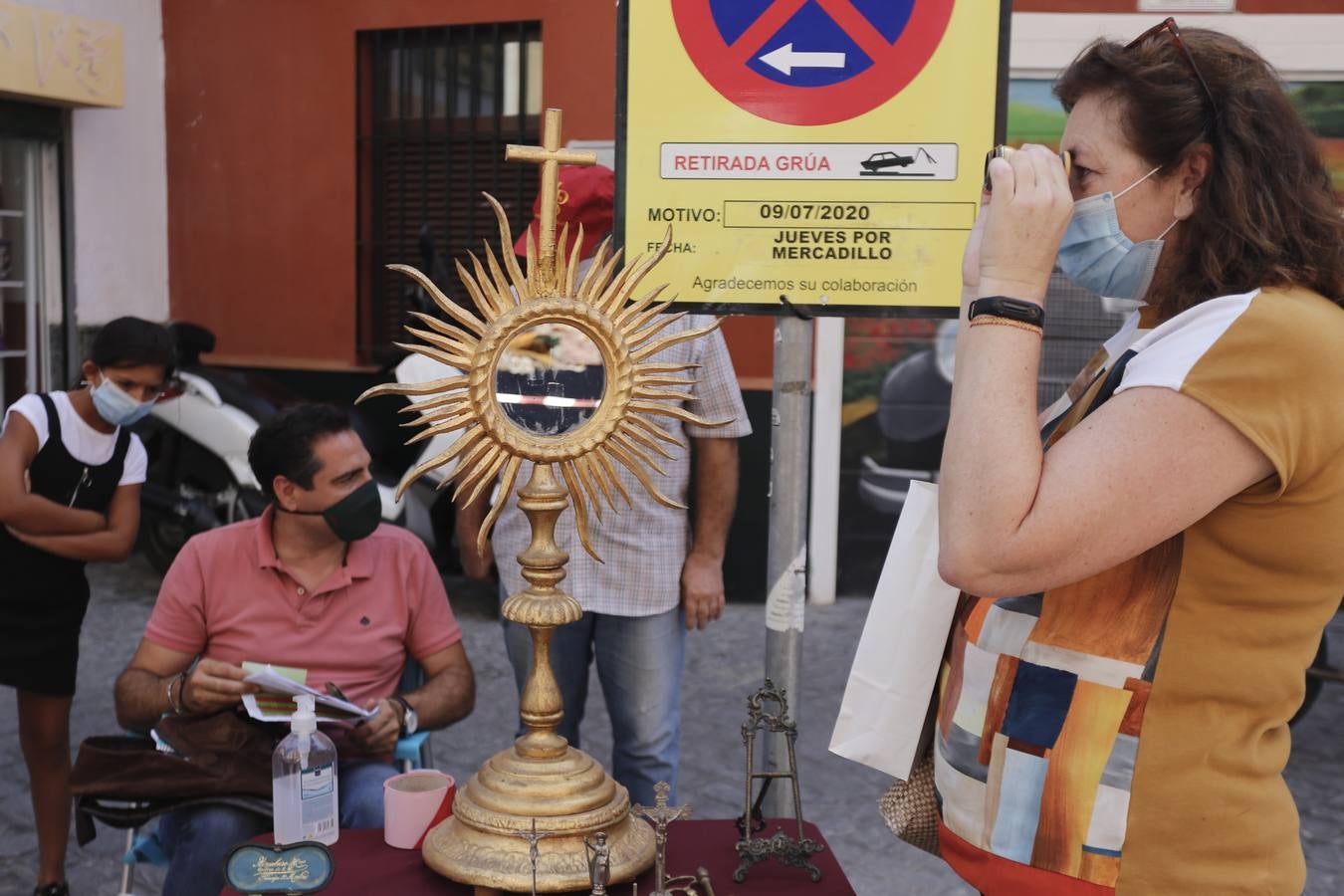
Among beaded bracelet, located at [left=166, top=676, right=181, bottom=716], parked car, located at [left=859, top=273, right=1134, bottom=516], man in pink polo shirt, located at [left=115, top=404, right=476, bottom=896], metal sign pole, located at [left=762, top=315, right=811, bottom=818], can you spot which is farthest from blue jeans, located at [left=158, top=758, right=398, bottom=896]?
parked car, located at [left=859, top=273, right=1134, bottom=516]

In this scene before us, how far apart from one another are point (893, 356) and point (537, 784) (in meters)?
5.20

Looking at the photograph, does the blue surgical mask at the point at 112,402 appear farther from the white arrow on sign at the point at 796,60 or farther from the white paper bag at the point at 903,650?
the white paper bag at the point at 903,650

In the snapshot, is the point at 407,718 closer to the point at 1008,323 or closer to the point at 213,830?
the point at 213,830

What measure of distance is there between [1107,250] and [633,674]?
1.79 metres

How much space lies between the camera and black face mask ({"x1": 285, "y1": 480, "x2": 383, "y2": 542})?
2770 mm

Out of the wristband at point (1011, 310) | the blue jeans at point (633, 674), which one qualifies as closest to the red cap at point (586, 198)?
the blue jeans at point (633, 674)

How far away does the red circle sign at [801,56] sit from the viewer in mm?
2195

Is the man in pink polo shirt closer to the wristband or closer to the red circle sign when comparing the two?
the red circle sign

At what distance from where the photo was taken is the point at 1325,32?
605 cm

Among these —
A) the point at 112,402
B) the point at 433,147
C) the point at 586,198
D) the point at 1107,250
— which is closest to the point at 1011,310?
the point at 1107,250

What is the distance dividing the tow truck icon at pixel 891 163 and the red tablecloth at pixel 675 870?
1122 millimetres

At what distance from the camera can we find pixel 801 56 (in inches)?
87.7

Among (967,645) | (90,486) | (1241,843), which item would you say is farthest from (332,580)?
(1241,843)

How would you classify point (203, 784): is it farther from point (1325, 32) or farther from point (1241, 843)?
point (1325, 32)
